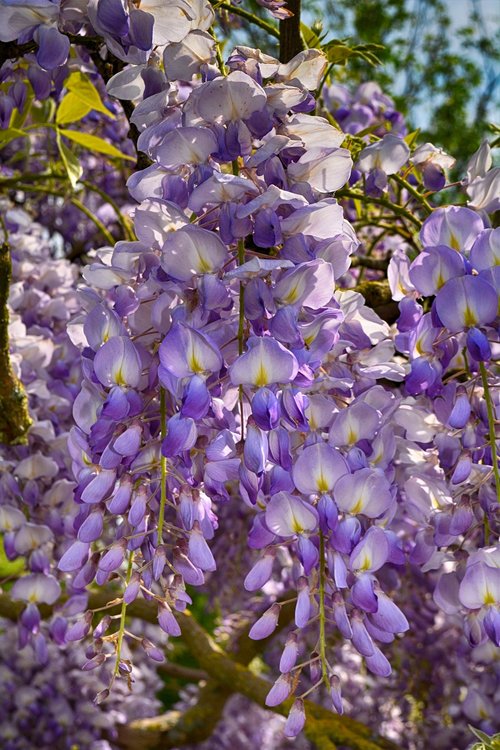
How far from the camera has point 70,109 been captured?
150cm

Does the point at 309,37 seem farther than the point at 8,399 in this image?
No

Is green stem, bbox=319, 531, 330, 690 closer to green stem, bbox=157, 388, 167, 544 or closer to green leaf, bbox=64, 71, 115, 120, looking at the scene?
green stem, bbox=157, 388, 167, 544

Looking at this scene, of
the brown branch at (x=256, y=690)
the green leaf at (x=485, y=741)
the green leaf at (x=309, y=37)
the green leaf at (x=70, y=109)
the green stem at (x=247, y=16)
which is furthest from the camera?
the brown branch at (x=256, y=690)

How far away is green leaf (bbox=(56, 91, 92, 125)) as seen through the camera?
1.49 m

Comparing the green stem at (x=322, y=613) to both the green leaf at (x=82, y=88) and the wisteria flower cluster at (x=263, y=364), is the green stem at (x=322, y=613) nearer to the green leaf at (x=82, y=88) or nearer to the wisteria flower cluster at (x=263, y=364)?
the wisteria flower cluster at (x=263, y=364)

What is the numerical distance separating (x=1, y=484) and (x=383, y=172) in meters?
0.78

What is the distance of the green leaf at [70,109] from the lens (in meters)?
1.49

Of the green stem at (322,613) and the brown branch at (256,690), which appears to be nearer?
the green stem at (322,613)

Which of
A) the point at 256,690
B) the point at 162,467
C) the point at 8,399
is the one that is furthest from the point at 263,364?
the point at 256,690

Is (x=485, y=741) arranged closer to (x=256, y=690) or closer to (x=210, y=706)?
(x=256, y=690)

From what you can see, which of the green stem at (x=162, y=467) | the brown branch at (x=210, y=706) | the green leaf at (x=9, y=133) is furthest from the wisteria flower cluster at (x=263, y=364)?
the brown branch at (x=210, y=706)

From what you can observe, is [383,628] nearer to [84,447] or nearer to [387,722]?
[84,447]

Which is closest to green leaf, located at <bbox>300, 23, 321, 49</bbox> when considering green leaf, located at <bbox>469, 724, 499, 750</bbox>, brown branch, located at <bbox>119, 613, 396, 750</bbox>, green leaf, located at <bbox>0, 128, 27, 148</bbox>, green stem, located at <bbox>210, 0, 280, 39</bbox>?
green stem, located at <bbox>210, 0, 280, 39</bbox>

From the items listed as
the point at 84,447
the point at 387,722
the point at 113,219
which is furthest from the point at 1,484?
the point at 387,722
